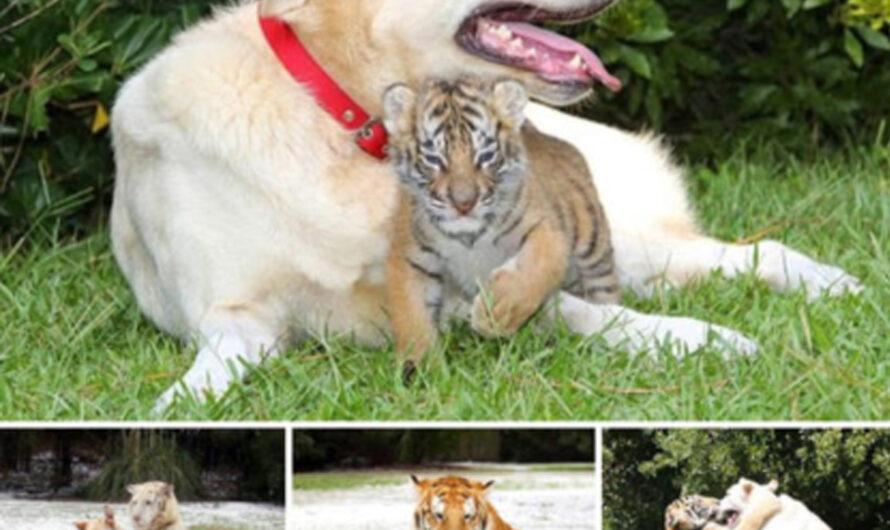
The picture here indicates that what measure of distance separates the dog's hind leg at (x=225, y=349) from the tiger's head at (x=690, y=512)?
1117 mm

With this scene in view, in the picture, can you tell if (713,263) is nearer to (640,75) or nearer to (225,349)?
(225,349)

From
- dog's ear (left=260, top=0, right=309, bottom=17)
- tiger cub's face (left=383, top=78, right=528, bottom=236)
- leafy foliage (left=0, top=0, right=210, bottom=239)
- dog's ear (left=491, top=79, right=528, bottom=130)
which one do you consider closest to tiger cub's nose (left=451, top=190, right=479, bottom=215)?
tiger cub's face (left=383, top=78, right=528, bottom=236)

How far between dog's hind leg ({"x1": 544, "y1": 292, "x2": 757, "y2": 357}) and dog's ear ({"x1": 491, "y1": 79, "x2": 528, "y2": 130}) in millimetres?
503

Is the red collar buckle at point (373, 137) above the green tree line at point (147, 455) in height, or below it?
above

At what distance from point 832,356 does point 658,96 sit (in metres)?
3.20

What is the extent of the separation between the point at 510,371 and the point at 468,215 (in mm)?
400

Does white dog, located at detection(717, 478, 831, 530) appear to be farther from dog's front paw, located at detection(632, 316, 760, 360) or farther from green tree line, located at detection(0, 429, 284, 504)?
green tree line, located at detection(0, 429, 284, 504)

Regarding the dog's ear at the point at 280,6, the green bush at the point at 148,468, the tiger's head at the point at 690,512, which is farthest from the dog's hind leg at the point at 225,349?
the tiger's head at the point at 690,512

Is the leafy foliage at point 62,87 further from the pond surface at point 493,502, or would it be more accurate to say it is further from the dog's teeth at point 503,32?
the pond surface at point 493,502

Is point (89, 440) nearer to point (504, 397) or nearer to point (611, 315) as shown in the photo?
point (504, 397)

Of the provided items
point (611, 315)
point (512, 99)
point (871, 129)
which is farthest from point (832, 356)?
point (871, 129)

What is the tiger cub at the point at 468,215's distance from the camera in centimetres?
444

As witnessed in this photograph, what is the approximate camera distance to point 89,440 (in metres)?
4.19

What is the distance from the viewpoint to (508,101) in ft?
14.8
